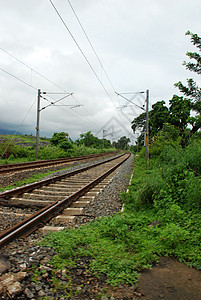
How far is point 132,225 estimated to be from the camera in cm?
446

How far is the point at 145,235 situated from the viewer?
3.96 m

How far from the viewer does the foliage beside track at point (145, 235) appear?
9.93 ft

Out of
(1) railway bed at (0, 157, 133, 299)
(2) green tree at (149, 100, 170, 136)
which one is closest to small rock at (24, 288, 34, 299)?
(1) railway bed at (0, 157, 133, 299)

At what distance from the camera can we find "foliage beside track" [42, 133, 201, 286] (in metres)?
3.03

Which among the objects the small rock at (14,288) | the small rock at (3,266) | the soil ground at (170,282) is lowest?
the soil ground at (170,282)

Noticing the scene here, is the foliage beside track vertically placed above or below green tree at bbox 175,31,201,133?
below

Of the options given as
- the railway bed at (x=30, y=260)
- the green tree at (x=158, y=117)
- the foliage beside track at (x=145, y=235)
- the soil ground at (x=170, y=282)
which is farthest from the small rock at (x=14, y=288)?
the green tree at (x=158, y=117)

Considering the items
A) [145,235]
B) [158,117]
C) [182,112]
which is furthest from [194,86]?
[158,117]

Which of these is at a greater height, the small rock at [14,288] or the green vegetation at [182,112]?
the green vegetation at [182,112]

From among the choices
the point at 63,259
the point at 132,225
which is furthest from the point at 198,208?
the point at 63,259

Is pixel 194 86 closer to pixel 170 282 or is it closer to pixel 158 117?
pixel 170 282

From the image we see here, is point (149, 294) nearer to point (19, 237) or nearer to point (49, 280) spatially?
point (49, 280)

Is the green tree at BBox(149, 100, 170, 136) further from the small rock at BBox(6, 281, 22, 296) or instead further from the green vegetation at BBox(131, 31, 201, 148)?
the small rock at BBox(6, 281, 22, 296)

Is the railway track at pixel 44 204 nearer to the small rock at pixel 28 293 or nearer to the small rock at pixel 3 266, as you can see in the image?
the small rock at pixel 3 266
